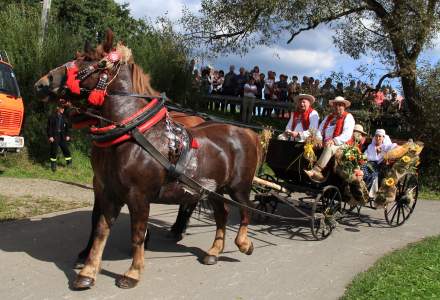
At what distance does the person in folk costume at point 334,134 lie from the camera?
7.89 metres

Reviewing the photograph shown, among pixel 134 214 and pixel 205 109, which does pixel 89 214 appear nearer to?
pixel 134 214

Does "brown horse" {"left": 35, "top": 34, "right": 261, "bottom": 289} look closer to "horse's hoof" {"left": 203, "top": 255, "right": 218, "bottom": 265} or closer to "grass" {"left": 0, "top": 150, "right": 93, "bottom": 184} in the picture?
"horse's hoof" {"left": 203, "top": 255, "right": 218, "bottom": 265}

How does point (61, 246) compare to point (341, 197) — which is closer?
point (61, 246)

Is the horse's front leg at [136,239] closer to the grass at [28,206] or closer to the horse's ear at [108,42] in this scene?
the horse's ear at [108,42]

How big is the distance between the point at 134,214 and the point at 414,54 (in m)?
13.2

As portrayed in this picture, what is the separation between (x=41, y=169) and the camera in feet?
43.0

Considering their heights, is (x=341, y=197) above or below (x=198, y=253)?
above

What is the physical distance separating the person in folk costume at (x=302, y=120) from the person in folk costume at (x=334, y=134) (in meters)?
0.22

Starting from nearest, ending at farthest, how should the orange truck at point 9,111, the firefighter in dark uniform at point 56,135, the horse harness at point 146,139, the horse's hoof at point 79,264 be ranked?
the horse harness at point 146,139, the horse's hoof at point 79,264, the orange truck at point 9,111, the firefighter in dark uniform at point 56,135

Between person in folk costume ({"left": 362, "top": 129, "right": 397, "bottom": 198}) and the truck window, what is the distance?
9.08 m

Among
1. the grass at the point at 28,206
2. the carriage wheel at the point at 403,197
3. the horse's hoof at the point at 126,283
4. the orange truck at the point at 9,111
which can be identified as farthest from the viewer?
the orange truck at the point at 9,111

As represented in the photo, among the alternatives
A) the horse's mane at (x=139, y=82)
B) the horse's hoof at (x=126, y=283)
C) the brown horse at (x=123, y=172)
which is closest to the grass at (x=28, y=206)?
the brown horse at (x=123, y=172)

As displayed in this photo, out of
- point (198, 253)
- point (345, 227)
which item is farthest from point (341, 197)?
point (198, 253)

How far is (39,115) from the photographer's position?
14.2 metres
